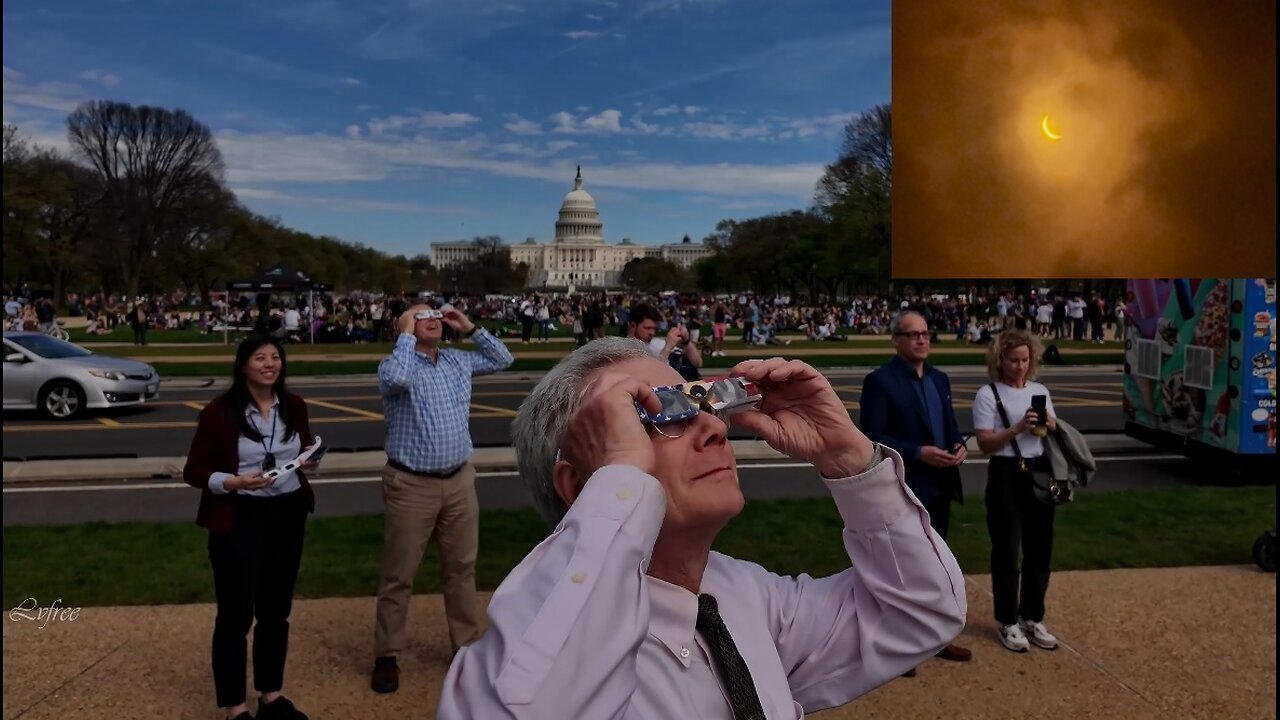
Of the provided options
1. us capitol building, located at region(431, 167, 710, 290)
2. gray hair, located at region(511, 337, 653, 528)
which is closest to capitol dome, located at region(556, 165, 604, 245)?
us capitol building, located at region(431, 167, 710, 290)

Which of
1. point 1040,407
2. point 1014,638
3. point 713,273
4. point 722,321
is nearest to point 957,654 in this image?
point 1014,638

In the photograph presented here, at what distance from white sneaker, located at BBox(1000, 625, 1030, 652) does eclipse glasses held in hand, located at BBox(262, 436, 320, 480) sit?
3.78 meters

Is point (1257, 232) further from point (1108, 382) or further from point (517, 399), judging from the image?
point (1108, 382)

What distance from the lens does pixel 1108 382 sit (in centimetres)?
1930

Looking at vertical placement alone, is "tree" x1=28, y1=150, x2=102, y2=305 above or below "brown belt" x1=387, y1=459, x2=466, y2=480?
above

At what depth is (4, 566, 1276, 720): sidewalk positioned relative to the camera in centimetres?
430

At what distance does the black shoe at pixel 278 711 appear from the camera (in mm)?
4164

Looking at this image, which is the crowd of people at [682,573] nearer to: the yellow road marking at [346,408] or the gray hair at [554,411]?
the gray hair at [554,411]

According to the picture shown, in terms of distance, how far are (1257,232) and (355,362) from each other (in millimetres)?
22689

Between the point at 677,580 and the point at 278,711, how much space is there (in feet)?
11.1

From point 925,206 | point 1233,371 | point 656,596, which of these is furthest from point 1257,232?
point 1233,371

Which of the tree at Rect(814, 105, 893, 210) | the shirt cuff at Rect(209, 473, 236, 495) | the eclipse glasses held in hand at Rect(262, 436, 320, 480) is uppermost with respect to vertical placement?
the tree at Rect(814, 105, 893, 210)

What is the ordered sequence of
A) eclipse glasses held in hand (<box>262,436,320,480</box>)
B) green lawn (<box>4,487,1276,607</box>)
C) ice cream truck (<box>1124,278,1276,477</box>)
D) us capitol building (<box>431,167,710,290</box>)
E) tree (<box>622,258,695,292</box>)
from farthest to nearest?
us capitol building (<box>431,167,710,290</box>)
tree (<box>622,258,695,292</box>)
ice cream truck (<box>1124,278,1276,477</box>)
green lawn (<box>4,487,1276,607</box>)
eclipse glasses held in hand (<box>262,436,320,480</box>)

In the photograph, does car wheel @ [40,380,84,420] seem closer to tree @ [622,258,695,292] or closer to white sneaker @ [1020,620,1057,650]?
white sneaker @ [1020,620,1057,650]
